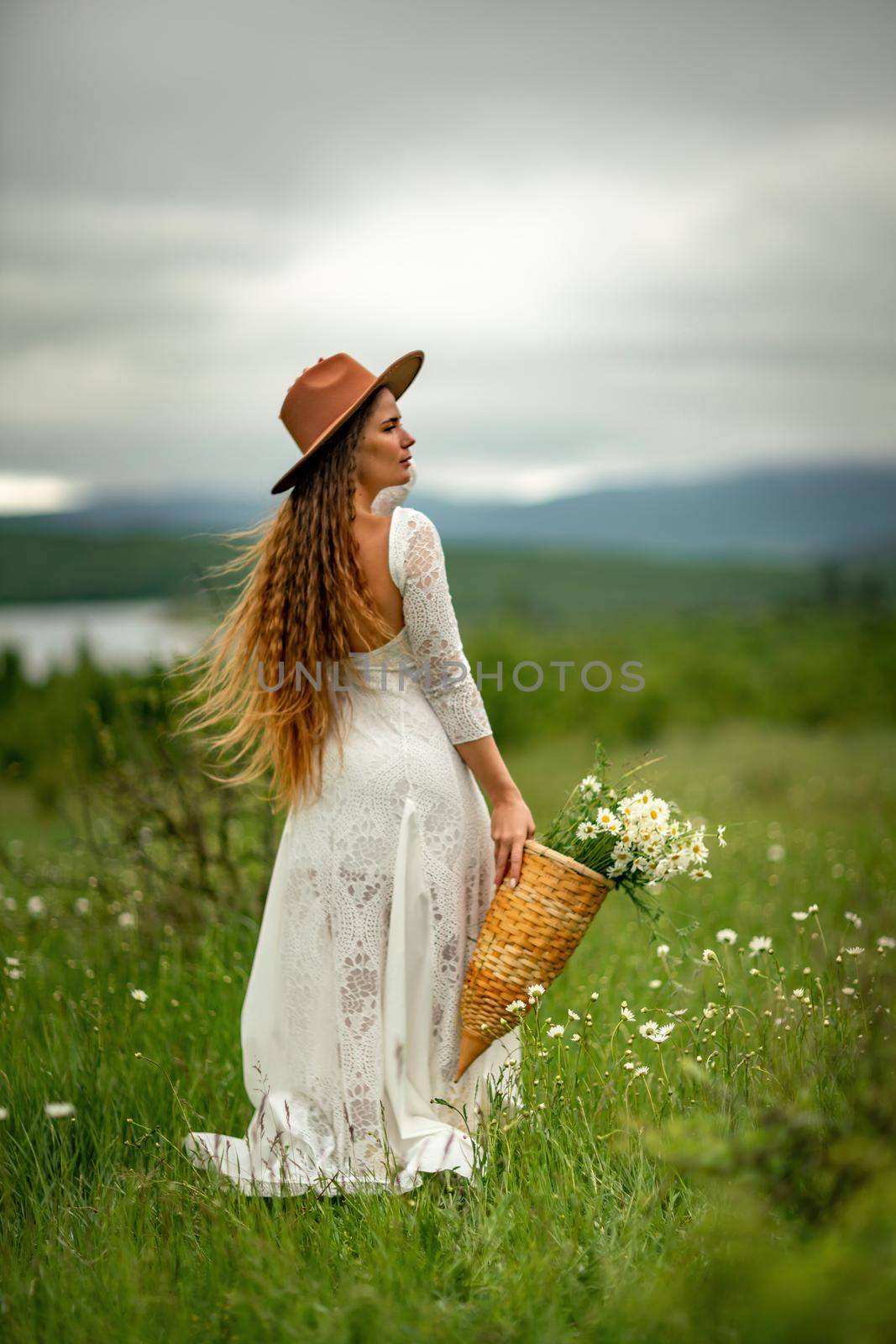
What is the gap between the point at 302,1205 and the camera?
2941mm

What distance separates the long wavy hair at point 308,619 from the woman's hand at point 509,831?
536 millimetres

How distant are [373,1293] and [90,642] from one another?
11719 millimetres

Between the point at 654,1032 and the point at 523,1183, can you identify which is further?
the point at 654,1032

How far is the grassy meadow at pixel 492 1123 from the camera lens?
6.11 ft

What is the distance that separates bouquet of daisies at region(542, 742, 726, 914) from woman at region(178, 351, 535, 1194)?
163mm

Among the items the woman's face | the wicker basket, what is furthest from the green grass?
the woman's face

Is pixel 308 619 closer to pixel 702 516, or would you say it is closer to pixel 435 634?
pixel 435 634

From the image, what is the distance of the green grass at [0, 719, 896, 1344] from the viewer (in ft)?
5.77

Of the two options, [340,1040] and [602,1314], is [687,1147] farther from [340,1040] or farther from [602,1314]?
[340,1040]

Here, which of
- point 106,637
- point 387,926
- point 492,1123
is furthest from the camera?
point 106,637

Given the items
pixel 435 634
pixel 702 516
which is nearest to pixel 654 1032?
pixel 435 634

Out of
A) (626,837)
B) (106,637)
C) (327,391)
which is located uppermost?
(327,391)

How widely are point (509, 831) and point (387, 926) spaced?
478 mm

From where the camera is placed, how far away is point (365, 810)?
3266 mm
